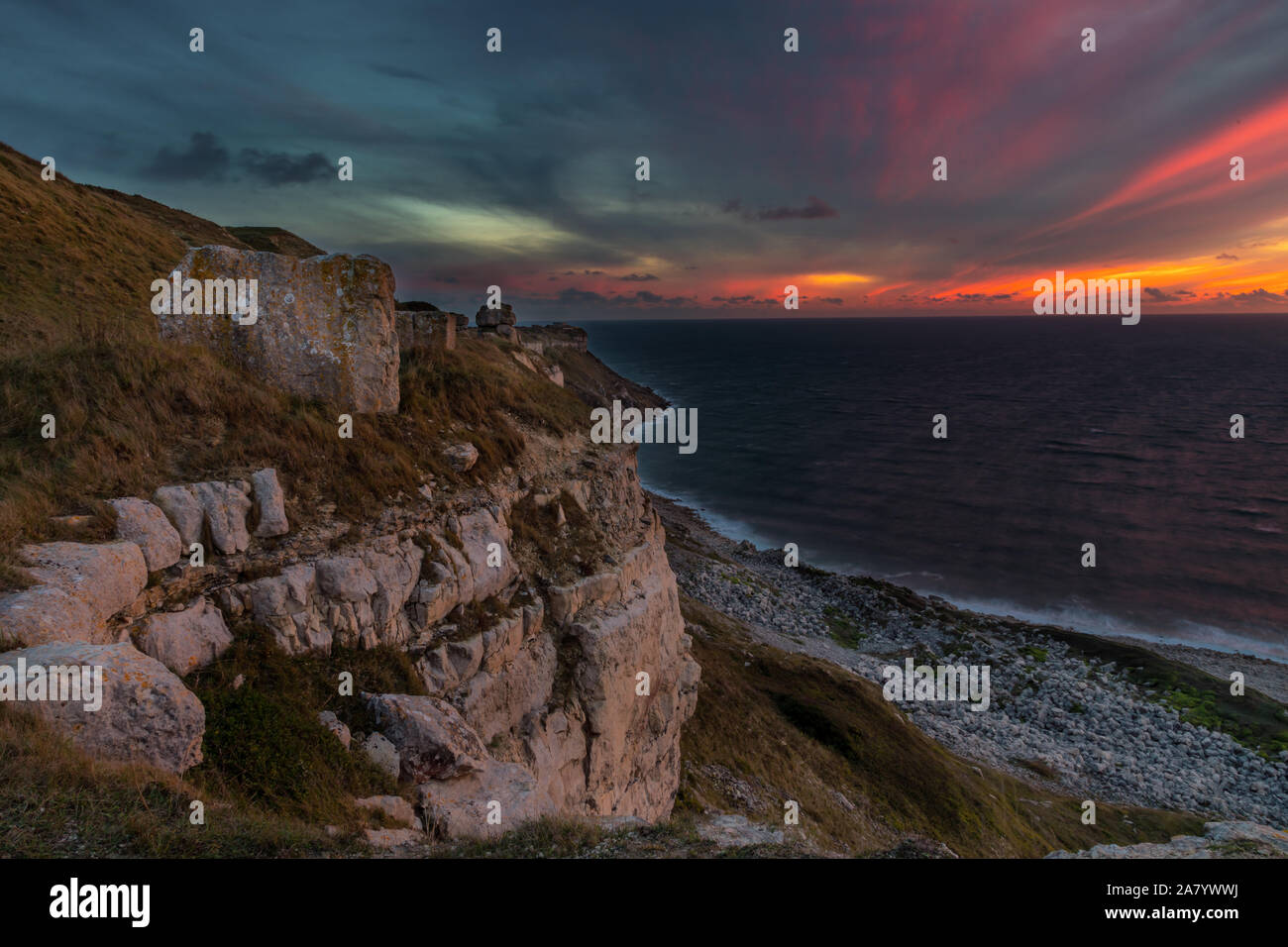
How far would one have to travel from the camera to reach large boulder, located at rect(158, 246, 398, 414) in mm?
11133

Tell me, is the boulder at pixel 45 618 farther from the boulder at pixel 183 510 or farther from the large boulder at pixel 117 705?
the boulder at pixel 183 510

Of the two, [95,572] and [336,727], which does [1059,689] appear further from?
[95,572]

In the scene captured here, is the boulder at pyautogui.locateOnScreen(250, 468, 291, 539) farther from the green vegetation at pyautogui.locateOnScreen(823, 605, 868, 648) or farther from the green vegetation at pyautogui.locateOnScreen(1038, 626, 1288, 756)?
the green vegetation at pyautogui.locateOnScreen(1038, 626, 1288, 756)

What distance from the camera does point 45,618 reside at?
5918 millimetres

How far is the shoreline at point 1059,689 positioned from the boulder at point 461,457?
26.2 metres

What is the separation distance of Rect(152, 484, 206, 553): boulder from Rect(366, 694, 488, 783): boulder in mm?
3230

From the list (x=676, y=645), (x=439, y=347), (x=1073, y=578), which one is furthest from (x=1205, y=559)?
(x=439, y=347)

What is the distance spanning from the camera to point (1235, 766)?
27.3 meters

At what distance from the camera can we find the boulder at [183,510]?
7852 mm

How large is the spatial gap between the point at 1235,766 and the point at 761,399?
103 meters

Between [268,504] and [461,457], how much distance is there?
4178 millimetres

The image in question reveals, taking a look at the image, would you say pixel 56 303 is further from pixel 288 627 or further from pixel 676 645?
pixel 676 645

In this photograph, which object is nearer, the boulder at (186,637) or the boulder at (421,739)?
the boulder at (186,637)

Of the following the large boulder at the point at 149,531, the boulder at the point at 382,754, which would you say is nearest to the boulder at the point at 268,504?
the large boulder at the point at 149,531
